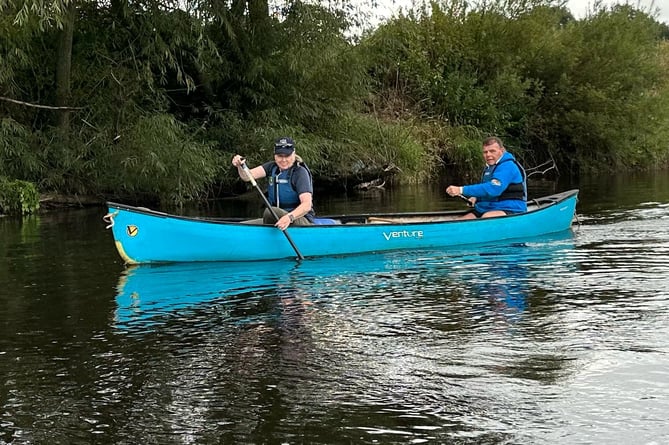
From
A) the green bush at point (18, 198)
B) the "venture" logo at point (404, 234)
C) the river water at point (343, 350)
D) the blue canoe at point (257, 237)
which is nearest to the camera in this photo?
the river water at point (343, 350)

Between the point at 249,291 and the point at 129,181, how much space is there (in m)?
9.52

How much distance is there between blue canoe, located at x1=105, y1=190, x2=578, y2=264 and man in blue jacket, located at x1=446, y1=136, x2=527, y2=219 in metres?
0.33

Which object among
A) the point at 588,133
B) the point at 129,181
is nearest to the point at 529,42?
the point at 588,133

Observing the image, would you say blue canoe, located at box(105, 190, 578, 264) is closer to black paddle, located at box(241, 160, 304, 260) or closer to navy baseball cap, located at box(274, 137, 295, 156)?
black paddle, located at box(241, 160, 304, 260)

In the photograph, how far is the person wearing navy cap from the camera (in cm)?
915

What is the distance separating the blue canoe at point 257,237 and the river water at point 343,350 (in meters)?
0.20

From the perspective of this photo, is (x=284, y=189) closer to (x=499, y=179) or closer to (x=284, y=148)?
(x=284, y=148)

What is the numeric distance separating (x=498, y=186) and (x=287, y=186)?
2.92 metres

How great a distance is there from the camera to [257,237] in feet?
30.2

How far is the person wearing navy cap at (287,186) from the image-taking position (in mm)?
9148

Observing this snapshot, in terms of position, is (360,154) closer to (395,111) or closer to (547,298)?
(395,111)

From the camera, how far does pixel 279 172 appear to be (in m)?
9.50

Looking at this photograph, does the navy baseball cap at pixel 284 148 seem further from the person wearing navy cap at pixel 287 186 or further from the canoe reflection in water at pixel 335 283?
the canoe reflection in water at pixel 335 283

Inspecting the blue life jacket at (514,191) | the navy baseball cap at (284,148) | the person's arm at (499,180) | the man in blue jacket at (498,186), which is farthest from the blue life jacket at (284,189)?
the blue life jacket at (514,191)
